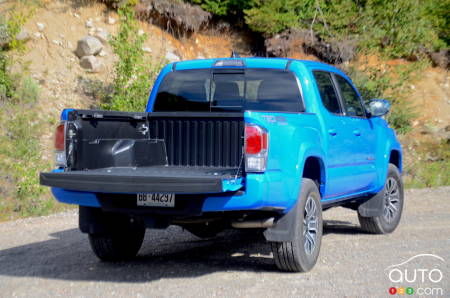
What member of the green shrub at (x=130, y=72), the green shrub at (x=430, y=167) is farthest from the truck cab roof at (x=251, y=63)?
the green shrub at (x=430, y=167)

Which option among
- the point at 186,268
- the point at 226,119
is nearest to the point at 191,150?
the point at 226,119

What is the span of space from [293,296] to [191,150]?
193 centimetres

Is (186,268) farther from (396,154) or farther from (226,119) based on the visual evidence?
(396,154)

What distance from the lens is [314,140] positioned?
20.2 ft

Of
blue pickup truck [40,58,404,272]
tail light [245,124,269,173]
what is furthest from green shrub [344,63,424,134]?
tail light [245,124,269,173]

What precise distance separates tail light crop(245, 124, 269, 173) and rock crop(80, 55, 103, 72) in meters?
15.5

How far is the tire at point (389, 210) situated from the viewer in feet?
27.5

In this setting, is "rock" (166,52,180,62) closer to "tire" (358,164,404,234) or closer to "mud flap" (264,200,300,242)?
"tire" (358,164,404,234)

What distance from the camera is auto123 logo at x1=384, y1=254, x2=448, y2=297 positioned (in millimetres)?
5344

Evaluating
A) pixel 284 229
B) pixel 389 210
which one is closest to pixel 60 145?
pixel 284 229

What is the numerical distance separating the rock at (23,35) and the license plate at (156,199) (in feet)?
50.0

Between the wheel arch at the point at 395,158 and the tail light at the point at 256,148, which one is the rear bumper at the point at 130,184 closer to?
the tail light at the point at 256,148

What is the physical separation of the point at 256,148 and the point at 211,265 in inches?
70.8

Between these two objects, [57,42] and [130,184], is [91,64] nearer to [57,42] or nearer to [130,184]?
[57,42]
